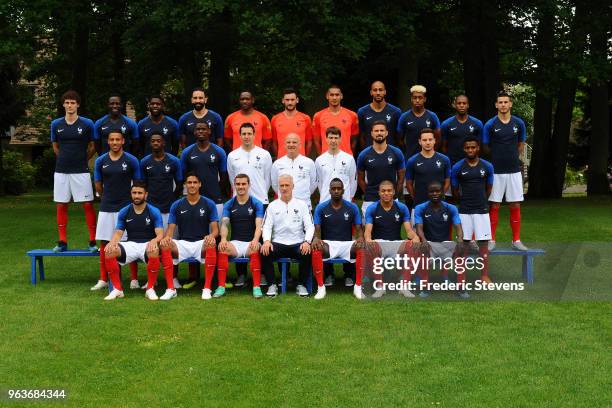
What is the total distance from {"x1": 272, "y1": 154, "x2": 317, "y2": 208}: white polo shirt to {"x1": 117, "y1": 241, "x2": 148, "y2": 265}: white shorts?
2.00 meters

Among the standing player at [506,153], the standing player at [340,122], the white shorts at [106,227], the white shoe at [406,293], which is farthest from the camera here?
the standing player at [340,122]

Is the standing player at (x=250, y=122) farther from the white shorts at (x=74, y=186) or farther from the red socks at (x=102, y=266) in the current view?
the red socks at (x=102, y=266)

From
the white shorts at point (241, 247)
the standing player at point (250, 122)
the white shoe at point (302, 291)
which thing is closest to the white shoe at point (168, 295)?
the white shorts at point (241, 247)

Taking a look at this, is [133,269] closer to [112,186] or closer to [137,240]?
[137,240]

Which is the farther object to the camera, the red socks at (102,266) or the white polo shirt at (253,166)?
the white polo shirt at (253,166)

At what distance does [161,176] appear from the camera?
10.3m

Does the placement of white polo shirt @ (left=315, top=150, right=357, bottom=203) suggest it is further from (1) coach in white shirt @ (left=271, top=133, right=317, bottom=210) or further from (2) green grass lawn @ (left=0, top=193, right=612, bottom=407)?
(2) green grass lawn @ (left=0, top=193, right=612, bottom=407)

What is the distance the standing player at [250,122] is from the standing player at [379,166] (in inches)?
64.4

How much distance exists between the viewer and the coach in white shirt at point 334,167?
34.1 feet

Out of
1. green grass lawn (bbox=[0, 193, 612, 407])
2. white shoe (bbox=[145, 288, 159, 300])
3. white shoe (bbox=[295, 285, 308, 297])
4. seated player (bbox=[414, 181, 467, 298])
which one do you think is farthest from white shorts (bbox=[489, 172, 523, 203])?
white shoe (bbox=[145, 288, 159, 300])

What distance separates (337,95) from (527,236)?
5.87m

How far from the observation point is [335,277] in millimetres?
11016

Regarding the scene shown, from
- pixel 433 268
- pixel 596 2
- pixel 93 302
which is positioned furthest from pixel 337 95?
pixel 596 2

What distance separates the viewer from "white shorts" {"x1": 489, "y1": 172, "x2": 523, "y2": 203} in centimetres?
→ 1052
